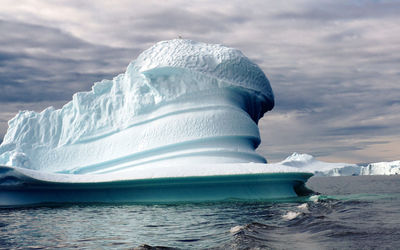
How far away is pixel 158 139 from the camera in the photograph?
51.7ft

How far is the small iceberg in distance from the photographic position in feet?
43.4

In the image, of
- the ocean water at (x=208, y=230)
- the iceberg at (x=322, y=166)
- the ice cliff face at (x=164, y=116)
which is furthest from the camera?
the iceberg at (x=322, y=166)

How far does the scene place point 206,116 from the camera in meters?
15.8

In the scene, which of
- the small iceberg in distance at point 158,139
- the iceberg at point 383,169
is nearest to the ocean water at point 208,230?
the small iceberg in distance at point 158,139

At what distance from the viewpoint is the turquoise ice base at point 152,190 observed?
512 inches

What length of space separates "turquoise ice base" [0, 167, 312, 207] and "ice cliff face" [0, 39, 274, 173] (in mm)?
1660

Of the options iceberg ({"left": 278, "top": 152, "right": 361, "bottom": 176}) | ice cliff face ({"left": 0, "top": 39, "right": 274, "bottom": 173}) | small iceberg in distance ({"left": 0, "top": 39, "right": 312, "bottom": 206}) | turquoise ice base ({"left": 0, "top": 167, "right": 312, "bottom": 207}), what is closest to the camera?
turquoise ice base ({"left": 0, "top": 167, "right": 312, "bottom": 207})

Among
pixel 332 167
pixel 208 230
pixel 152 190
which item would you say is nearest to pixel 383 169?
pixel 332 167

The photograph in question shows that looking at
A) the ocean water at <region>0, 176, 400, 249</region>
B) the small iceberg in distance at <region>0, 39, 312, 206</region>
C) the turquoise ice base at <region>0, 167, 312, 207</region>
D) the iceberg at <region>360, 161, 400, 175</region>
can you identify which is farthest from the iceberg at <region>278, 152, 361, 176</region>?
the ocean water at <region>0, 176, 400, 249</region>

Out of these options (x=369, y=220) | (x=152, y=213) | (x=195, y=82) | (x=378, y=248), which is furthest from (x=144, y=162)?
(x=378, y=248)

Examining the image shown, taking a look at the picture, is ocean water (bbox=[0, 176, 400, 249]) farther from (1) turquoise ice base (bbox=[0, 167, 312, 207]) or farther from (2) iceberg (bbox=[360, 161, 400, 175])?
(2) iceberg (bbox=[360, 161, 400, 175])

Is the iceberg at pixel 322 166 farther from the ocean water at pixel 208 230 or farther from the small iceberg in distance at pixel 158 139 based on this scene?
the ocean water at pixel 208 230

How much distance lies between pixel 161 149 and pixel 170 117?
1.29m

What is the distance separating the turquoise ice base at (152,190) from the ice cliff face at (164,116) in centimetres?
166
